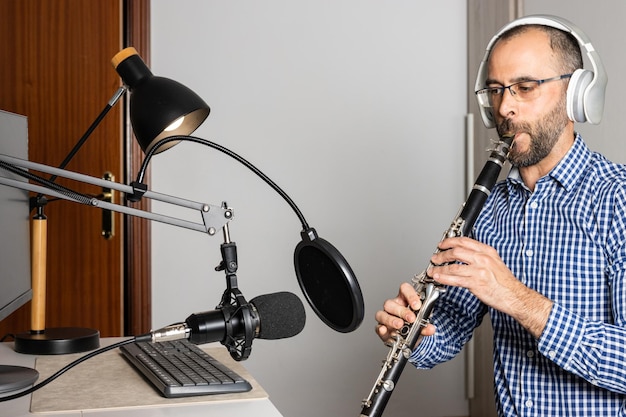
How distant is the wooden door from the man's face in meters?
1.97

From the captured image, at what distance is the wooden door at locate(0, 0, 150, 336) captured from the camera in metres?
3.29

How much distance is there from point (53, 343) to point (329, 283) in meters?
0.90

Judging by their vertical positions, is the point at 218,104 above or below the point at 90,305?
above

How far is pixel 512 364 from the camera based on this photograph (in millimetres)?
1885

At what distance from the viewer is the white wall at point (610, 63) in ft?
9.11

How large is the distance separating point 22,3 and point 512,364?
254 cm

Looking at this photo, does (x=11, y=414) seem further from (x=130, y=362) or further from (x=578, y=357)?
(x=578, y=357)

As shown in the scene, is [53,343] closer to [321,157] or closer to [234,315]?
[234,315]

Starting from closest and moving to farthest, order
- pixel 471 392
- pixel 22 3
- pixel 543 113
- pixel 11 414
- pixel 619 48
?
pixel 11 414, pixel 543 113, pixel 619 48, pixel 22 3, pixel 471 392

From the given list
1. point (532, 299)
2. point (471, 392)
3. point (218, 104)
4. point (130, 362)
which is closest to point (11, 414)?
point (130, 362)

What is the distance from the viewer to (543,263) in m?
1.84

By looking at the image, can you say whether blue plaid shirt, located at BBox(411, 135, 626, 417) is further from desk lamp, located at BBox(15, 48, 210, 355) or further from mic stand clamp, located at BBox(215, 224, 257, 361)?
desk lamp, located at BBox(15, 48, 210, 355)

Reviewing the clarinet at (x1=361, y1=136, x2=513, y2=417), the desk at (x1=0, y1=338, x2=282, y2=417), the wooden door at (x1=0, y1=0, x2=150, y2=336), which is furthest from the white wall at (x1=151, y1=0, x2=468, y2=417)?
the desk at (x1=0, y1=338, x2=282, y2=417)

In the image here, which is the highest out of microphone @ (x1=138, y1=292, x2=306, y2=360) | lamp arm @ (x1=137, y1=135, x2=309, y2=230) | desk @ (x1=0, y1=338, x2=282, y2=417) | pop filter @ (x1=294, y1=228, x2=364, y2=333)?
lamp arm @ (x1=137, y1=135, x2=309, y2=230)
